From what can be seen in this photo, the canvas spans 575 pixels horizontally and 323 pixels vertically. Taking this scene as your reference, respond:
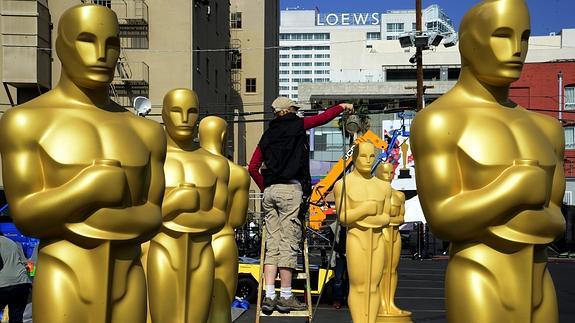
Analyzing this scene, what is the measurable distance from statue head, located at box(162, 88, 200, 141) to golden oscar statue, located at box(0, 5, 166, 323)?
2300 millimetres

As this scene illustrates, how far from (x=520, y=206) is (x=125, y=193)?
204 cm

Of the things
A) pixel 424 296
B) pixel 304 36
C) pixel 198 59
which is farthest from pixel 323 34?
pixel 424 296

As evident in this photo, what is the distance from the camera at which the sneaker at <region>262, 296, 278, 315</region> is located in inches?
268

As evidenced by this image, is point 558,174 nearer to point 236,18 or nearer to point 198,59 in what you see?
point 198,59

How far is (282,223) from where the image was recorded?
699 centimetres

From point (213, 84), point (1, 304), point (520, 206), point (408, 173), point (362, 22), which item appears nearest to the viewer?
point (520, 206)

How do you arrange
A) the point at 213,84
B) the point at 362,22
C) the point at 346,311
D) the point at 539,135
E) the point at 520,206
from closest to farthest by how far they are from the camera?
the point at 520,206, the point at 539,135, the point at 346,311, the point at 213,84, the point at 362,22

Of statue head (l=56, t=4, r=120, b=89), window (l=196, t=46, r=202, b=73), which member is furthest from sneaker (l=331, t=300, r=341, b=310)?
window (l=196, t=46, r=202, b=73)

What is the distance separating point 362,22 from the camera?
131 meters

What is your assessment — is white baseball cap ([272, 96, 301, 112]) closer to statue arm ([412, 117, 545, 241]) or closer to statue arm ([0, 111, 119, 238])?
statue arm ([412, 117, 545, 241])

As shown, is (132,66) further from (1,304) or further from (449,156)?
(449,156)

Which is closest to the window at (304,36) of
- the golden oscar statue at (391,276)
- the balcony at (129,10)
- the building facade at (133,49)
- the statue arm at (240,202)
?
the building facade at (133,49)

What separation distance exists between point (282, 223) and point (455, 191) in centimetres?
280

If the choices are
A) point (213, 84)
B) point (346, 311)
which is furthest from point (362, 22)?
point (346, 311)
